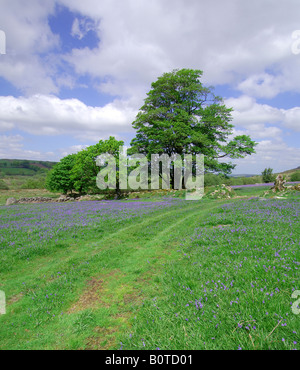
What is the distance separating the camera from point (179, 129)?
112 ft

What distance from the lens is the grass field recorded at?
11.2 ft

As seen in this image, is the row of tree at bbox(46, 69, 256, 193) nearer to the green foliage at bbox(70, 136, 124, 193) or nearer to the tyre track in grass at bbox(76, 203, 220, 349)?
the green foliage at bbox(70, 136, 124, 193)

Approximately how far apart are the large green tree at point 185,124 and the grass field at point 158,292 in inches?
1108

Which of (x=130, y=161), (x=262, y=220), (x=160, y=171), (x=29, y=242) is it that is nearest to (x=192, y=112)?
(x=160, y=171)

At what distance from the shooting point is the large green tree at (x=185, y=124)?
35.5 metres

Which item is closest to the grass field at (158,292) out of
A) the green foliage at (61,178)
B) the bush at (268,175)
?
the green foliage at (61,178)

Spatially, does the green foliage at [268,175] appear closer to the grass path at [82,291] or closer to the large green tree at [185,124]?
the large green tree at [185,124]

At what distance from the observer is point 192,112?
128ft

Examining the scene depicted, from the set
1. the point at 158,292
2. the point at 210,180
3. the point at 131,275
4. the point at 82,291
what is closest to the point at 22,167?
the point at 210,180

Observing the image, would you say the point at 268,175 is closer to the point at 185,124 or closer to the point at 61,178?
the point at 185,124

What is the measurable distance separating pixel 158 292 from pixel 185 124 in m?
35.6

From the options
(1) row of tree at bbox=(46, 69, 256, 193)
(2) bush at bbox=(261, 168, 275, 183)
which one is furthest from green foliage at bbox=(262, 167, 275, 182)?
(1) row of tree at bbox=(46, 69, 256, 193)
